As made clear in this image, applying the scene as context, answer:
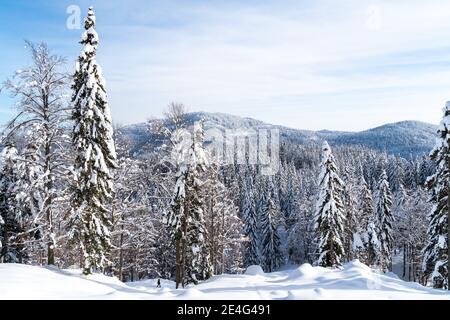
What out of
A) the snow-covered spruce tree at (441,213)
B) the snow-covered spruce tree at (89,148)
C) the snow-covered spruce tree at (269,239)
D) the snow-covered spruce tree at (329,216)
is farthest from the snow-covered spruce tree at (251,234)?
the snow-covered spruce tree at (89,148)

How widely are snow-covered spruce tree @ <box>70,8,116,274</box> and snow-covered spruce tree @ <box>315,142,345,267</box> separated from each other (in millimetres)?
20468

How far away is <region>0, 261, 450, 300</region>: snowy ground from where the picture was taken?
11211 millimetres

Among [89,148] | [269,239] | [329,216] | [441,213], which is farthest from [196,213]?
[269,239]

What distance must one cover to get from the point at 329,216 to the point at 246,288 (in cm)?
2205

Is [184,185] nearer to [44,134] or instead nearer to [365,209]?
[44,134]

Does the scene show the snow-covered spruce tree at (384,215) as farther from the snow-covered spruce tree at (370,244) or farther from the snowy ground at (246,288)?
the snowy ground at (246,288)

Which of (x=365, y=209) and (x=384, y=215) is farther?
(x=384, y=215)

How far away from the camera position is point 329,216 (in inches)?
1347

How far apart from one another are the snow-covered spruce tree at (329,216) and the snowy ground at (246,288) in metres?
16.2

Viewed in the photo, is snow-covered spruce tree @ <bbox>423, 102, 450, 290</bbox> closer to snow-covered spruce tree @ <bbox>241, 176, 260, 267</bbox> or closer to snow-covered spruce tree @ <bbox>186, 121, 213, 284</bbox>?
snow-covered spruce tree @ <bbox>186, 121, 213, 284</bbox>

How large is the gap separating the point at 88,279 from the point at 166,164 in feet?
25.5

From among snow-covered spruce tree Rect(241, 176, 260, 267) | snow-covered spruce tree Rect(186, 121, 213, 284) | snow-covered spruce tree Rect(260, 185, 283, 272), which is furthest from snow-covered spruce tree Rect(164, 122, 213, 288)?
snow-covered spruce tree Rect(260, 185, 283, 272)
